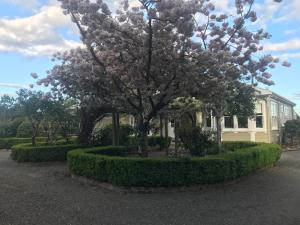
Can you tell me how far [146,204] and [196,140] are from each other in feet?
21.0

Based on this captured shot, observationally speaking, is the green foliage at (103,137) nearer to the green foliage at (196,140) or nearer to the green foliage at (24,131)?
the green foliage at (196,140)

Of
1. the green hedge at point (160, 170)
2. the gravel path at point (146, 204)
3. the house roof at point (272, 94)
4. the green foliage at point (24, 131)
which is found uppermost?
the house roof at point (272, 94)

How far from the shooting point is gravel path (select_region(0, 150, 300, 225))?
6.64 metres

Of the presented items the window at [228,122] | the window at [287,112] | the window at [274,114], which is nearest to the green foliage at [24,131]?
the window at [228,122]

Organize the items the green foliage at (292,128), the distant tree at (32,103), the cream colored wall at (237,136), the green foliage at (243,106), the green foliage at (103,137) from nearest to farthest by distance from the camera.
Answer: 1. the green foliage at (243,106)
2. the distant tree at (32,103)
3. the green foliage at (103,137)
4. the cream colored wall at (237,136)
5. the green foliage at (292,128)

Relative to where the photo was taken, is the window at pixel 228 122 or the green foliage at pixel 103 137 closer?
the green foliage at pixel 103 137

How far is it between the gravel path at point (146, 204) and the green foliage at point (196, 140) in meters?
3.08

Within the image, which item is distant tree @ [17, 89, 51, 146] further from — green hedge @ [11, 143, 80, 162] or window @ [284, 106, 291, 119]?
window @ [284, 106, 291, 119]

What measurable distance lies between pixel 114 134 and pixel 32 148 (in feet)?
12.3

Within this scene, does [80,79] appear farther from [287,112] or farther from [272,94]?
[287,112]

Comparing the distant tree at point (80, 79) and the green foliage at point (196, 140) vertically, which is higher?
the distant tree at point (80, 79)

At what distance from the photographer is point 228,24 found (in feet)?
34.7

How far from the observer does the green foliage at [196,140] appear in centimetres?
1399

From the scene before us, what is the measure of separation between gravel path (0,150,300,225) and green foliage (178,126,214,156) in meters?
3.08
